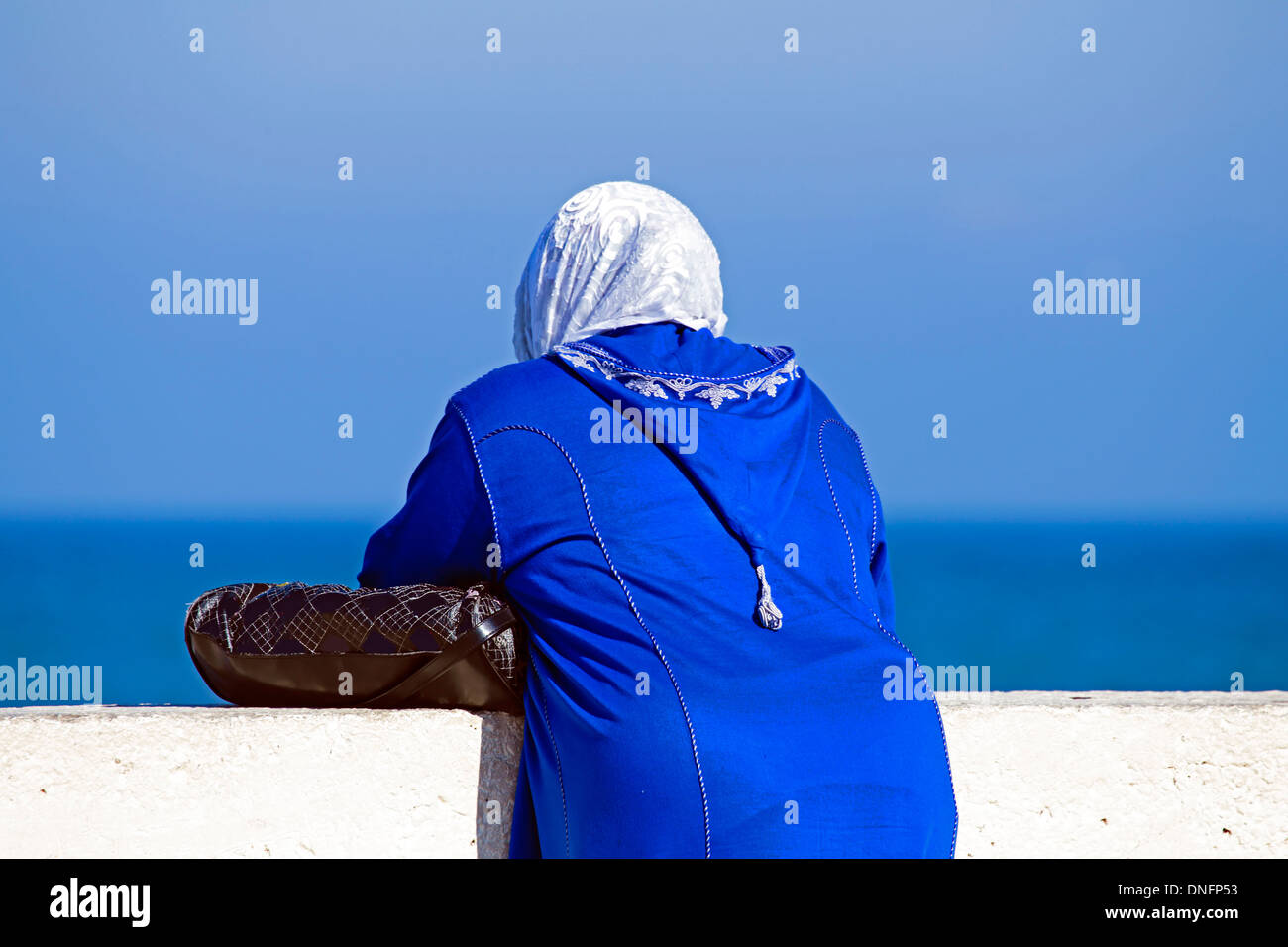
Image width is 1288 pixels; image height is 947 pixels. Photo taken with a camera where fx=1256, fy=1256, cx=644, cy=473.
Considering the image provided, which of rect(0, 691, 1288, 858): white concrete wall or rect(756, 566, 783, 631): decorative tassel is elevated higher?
rect(756, 566, 783, 631): decorative tassel

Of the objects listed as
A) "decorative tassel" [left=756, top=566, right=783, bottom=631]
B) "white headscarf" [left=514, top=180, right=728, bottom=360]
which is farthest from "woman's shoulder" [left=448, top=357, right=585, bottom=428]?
"decorative tassel" [left=756, top=566, right=783, bottom=631]

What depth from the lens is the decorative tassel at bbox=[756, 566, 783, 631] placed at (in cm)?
176

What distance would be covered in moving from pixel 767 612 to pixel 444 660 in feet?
1.75

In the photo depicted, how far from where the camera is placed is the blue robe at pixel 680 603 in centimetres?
169

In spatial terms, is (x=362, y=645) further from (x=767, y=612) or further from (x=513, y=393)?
(x=767, y=612)

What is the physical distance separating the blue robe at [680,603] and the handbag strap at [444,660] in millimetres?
43

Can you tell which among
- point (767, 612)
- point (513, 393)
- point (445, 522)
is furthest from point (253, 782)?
point (767, 612)

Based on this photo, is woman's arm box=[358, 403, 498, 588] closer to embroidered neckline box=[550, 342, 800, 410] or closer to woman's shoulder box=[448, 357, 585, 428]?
woman's shoulder box=[448, 357, 585, 428]

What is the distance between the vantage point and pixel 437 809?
204 centimetres

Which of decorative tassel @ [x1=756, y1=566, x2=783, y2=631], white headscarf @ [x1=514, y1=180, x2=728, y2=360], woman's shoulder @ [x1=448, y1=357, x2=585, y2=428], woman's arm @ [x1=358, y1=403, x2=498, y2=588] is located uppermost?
white headscarf @ [x1=514, y1=180, x2=728, y2=360]

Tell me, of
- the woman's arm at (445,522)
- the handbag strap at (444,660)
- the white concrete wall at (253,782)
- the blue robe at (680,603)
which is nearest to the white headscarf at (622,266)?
the blue robe at (680,603)

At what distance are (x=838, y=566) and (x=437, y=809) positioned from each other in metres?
0.76

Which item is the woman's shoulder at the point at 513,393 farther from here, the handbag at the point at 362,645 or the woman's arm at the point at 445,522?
the handbag at the point at 362,645
